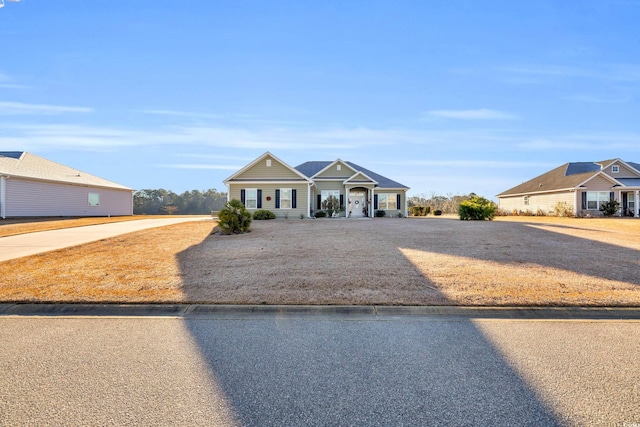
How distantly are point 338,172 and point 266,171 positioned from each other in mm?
6616

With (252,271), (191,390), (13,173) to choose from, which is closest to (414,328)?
(191,390)

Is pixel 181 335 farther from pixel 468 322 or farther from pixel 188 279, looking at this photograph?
pixel 468 322

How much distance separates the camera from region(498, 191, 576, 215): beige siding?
94.2ft

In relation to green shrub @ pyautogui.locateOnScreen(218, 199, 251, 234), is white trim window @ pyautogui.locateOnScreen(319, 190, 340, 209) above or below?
A: above

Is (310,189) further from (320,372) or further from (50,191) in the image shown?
(320,372)

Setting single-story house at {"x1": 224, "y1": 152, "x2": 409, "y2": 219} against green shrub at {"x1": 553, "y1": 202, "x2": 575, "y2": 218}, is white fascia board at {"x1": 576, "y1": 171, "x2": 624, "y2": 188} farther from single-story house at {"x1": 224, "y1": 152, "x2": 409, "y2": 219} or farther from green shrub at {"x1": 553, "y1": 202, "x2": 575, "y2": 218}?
single-story house at {"x1": 224, "y1": 152, "x2": 409, "y2": 219}

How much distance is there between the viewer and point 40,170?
25.9m

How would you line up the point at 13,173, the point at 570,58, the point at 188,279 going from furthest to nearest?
1. the point at 13,173
2. the point at 570,58
3. the point at 188,279

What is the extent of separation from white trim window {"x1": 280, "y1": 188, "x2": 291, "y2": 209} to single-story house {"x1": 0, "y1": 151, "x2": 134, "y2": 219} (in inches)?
691

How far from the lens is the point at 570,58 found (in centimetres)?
1477

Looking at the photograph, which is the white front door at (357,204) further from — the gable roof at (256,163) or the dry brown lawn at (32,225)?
the dry brown lawn at (32,225)

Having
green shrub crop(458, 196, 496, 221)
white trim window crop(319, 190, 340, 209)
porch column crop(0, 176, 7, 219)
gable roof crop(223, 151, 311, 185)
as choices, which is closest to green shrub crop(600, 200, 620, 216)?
green shrub crop(458, 196, 496, 221)

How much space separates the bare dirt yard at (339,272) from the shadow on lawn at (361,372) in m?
0.99

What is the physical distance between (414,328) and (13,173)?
29.1 m
